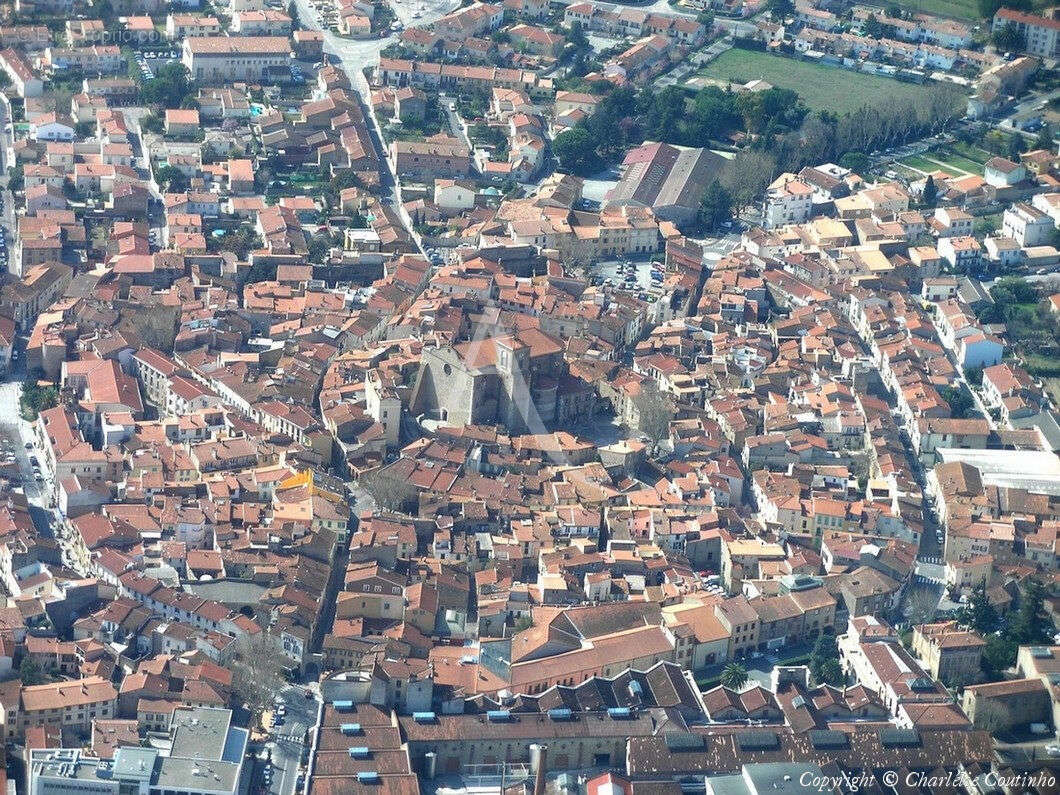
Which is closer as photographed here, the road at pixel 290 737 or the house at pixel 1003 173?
the road at pixel 290 737

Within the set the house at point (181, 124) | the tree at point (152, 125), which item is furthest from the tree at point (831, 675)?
the tree at point (152, 125)

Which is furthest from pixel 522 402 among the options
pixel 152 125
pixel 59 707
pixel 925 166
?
pixel 925 166

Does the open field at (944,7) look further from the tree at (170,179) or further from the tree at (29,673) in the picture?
the tree at (29,673)

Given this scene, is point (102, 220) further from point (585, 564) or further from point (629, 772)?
point (629, 772)

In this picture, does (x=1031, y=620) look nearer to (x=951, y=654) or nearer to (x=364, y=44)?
(x=951, y=654)

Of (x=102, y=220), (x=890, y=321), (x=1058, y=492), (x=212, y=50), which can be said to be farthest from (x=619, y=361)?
(x=212, y=50)

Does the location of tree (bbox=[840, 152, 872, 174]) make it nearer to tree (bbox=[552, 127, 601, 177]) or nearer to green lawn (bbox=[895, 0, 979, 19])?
tree (bbox=[552, 127, 601, 177])

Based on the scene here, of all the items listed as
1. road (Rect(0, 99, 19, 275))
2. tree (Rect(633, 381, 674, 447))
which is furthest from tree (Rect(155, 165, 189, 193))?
tree (Rect(633, 381, 674, 447))
